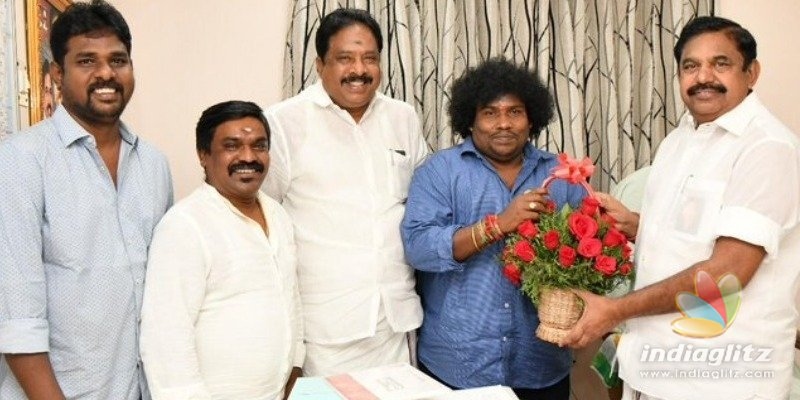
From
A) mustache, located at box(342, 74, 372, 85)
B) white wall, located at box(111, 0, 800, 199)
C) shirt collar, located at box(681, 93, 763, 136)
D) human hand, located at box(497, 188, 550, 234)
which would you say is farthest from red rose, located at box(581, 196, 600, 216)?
white wall, located at box(111, 0, 800, 199)

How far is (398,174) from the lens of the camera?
1988 millimetres

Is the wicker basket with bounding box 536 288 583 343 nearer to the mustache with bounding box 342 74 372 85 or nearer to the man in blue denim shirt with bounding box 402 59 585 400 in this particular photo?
the man in blue denim shirt with bounding box 402 59 585 400

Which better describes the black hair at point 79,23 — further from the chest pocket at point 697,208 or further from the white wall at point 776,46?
the white wall at point 776,46

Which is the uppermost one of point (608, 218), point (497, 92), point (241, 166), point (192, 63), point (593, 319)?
point (192, 63)

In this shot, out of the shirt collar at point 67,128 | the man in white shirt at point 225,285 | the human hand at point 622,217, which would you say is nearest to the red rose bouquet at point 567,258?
the human hand at point 622,217

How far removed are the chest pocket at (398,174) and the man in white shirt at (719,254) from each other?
2.25 ft

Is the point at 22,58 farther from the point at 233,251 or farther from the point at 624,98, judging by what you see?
the point at 624,98

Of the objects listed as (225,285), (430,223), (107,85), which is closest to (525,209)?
(430,223)

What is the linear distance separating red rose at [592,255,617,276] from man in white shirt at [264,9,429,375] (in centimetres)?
64

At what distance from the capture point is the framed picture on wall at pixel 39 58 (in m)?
1.60

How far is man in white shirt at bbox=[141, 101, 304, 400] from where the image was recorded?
4.62 feet

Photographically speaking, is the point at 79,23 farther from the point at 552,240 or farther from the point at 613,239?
the point at 613,239

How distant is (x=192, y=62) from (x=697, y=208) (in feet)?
7.18

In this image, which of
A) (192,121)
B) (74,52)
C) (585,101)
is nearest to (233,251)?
(74,52)
